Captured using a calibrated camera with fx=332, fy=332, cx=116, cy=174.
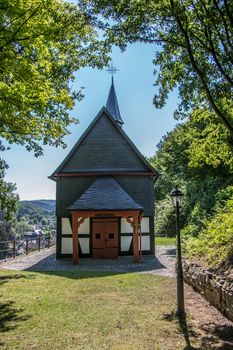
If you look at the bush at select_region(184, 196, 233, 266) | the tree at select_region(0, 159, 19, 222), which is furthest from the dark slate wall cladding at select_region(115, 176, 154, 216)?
the tree at select_region(0, 159, 19, 222)

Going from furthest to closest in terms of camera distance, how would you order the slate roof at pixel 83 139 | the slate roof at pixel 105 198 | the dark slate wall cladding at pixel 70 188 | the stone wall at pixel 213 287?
the slate roof at pixel 83 139 → the dark slate wall cladding at pixel 70 188 → the slate roof at pixel 105 198 → the stone wall at pixel 213 287

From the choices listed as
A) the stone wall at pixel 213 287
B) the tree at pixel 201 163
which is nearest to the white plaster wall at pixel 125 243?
the tree at pixel 201 163

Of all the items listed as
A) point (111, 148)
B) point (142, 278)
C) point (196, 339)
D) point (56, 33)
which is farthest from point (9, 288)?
point (111, 148)

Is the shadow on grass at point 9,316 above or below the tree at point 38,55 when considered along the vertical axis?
below

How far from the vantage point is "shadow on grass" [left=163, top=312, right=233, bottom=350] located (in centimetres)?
554

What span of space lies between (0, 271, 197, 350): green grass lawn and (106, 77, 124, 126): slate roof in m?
18.9

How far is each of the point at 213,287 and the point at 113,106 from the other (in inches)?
926

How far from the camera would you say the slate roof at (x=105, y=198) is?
16484 millimetres

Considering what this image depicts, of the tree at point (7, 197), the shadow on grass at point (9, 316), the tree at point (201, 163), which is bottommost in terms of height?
the shadow on grass at point (9, 316)

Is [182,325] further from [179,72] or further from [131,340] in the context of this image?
[179,72]

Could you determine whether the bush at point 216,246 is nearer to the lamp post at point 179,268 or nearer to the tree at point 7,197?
the lamp post at point 179,268

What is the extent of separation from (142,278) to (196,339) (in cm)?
603

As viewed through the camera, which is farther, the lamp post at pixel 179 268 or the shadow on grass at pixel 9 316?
the lamp post at pixel 179 268

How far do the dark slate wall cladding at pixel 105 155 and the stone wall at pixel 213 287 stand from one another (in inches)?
389
